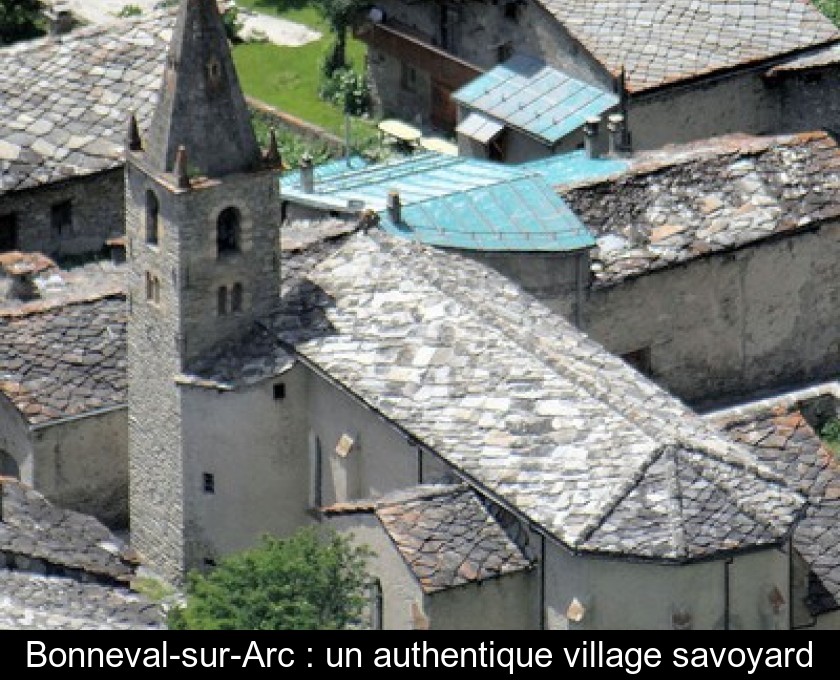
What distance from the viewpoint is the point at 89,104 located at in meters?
113

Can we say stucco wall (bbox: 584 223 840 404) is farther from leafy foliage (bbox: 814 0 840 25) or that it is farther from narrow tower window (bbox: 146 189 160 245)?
leafy foliage (bbox: 814 0 840 25)

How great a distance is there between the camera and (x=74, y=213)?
111438 millimetres

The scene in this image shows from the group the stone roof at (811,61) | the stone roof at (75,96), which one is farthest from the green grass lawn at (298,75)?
the stone roof at (811,61)

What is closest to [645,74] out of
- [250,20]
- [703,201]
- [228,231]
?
[703,201]

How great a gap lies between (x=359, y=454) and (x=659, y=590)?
9236 mm

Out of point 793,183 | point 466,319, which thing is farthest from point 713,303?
point 466,319

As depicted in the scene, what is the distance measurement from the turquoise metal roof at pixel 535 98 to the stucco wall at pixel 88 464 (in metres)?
17.4

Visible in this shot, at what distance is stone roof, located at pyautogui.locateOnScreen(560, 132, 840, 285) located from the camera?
104m

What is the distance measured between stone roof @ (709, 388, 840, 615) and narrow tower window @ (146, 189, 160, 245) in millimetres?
12376

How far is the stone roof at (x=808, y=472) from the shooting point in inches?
3593

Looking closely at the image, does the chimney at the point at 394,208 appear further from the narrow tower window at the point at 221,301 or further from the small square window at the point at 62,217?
the small square window at the point at 62,217

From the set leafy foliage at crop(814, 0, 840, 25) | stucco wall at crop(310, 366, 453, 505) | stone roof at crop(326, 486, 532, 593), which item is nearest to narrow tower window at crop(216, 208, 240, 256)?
→ stucco wall at crop(310, 366, 453, 505)

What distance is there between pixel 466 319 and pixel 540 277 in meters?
7.70

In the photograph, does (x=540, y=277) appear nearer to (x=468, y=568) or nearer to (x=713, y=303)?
(x=713, y=303)
